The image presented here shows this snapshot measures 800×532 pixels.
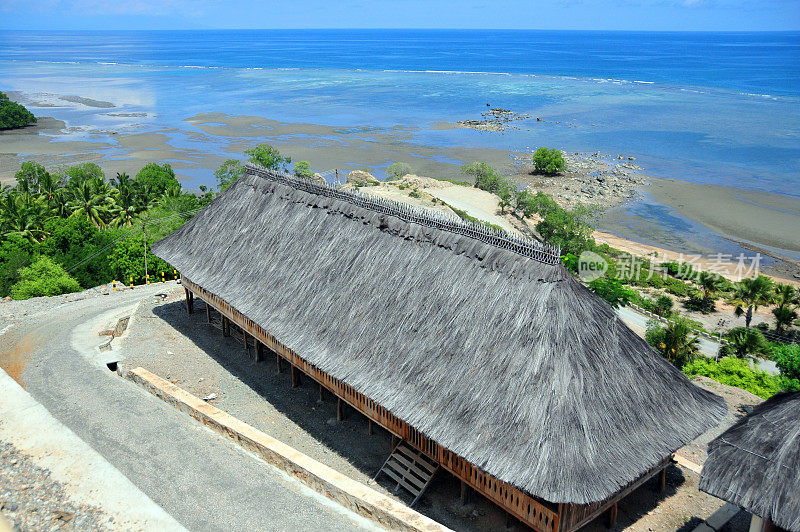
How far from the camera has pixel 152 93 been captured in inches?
4515

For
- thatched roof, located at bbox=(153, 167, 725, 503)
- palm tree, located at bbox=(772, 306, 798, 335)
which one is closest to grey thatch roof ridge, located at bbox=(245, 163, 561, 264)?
thatched roof, located at bbox=(153, 167, 725, 503)

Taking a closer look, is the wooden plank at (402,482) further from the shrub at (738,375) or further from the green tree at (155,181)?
the green tree at (155,181)

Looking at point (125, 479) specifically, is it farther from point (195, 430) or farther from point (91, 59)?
point (91, 59)

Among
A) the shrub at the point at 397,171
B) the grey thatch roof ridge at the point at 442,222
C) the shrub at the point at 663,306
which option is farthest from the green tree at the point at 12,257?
the shrub at the point at 663,306

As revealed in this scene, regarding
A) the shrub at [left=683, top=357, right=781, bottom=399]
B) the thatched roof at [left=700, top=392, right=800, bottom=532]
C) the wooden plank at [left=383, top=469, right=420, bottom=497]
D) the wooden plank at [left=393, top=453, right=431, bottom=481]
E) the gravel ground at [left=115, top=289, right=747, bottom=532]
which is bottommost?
the shrub at [left=683, top=357, right=781, bottom=399]

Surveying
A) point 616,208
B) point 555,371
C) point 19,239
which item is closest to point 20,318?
point 19,239

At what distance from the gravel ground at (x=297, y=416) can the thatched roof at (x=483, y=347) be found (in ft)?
6.86

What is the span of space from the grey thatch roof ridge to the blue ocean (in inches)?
1520

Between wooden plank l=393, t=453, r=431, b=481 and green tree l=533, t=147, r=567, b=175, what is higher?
green tree l=533, t=147, r=567, b=175

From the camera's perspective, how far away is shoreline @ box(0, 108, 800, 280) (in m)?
45.5

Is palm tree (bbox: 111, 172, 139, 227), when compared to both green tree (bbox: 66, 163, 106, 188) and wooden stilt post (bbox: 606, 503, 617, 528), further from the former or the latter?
wooden stilt post (bbox: 606, 503, 617, 528)

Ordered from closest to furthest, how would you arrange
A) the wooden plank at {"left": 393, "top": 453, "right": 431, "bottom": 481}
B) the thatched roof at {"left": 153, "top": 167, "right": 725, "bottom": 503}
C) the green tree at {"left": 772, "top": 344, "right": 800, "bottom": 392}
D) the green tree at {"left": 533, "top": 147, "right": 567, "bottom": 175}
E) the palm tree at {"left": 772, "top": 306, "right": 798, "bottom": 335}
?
the thatched roof at {"left": 153, "top": 167, "right": 725, "bottom": 503} < the wooden plank at {"left": 393, "top": 453, "right": 431, "bottom": 481} < the green tree at {"left": 772, "top": 344, "right": 800, "bottom": 392} < the palm tree at {"left": 772, "top": 306, "right": 798, "bottom": 335} < the green tree at {"left": 533, "top": 147, "right": 567, "bottom": 175}

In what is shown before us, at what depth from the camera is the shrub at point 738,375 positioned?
20.7 metres

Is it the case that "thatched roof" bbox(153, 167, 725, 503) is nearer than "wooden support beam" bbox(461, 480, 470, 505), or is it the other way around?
"thatched roof" bbox(153, 167, 725, 503)
